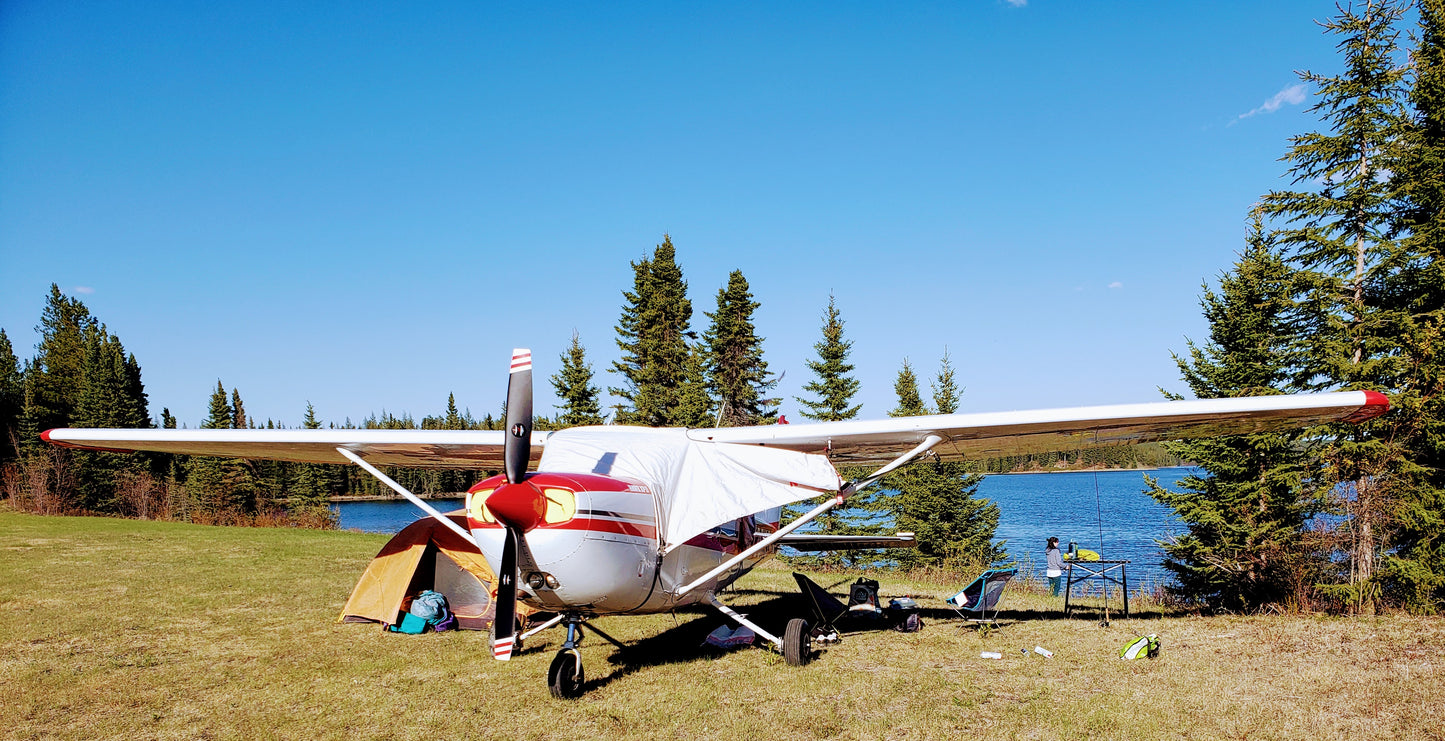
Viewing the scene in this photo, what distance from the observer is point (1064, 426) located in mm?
7676

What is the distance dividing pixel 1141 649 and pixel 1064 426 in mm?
2427

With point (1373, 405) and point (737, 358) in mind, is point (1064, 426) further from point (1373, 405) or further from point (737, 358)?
point (737, 358)

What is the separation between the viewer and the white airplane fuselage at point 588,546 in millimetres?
5691

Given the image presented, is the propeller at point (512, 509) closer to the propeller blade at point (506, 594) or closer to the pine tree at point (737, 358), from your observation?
the propeller blade at point (506, 594)

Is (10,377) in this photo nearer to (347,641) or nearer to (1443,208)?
(347,641)

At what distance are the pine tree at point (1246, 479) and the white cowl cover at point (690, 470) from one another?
8972 mm

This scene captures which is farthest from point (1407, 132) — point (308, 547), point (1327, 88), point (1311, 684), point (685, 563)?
point (308, 547)

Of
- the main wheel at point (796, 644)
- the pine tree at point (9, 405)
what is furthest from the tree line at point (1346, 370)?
the pine tree at point (9, 405)

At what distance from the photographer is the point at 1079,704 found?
19.7 feet

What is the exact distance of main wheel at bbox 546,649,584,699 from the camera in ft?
21.0

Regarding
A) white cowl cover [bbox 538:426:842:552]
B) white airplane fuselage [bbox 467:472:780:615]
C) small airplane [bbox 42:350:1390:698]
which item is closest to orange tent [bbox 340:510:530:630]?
small airplane [bbox 42:350:1390:698]

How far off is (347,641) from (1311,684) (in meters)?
9.66

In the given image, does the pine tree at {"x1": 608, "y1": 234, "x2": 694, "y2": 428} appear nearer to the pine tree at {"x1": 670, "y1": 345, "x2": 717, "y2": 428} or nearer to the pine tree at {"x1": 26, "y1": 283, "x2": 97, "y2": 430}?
the pine tree at {"x1": 670, "y1": 345, "x2": 717, "y2": 428}

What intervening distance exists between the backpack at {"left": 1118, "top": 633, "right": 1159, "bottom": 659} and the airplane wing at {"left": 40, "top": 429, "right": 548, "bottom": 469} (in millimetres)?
6540
